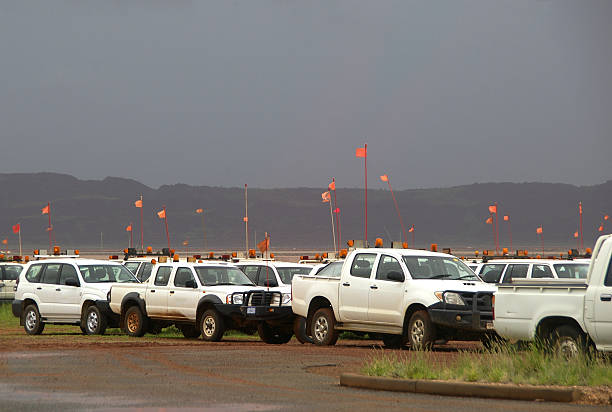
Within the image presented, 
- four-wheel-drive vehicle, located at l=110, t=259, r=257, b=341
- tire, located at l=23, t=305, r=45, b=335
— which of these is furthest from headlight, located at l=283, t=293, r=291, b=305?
tire, located at l=23, t=305, r=45, b=335

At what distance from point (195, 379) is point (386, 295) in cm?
694

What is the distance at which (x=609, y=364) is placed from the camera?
49.3 ft

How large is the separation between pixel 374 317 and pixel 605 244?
24.5 feet

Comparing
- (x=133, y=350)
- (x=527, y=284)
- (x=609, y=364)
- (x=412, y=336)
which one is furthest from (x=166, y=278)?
(x=609, y=364)

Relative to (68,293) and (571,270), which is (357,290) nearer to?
(571,270)

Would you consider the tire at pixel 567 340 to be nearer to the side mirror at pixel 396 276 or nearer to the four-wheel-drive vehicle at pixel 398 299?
the four-wheel-drive vehicle at pixel 398 299

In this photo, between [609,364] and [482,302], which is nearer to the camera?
[609,364]

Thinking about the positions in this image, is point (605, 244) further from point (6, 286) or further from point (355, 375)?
point (6, 286)

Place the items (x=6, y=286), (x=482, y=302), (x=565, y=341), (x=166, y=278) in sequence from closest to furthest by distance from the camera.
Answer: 1. (x=565, y=341)
2. (x=482, y=302)
3. (x=166, y=278)
4. (x=6, y=286)

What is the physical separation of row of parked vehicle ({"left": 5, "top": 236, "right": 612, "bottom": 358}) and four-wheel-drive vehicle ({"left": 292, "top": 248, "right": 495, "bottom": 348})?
0.02 metres

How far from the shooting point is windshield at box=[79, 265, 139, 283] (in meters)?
→ 29.9

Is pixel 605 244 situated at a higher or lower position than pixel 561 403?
higher

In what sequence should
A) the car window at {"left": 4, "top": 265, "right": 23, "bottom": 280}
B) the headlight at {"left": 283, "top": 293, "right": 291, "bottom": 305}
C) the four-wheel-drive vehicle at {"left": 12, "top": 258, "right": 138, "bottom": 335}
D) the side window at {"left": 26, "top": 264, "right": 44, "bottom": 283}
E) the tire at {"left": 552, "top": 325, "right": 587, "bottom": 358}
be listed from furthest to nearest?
the car window at {"left": 4, "top": 265, "right": 23, "bottom": 280} → the side window at {"left": 26, "top": 264, "right": 44, "bottom": 283} → the four-wheel-drive vehicle at {"left": 12, "top": 258, "right": 138, "bottom": 335} → the headlight at {"left": 283, "top": 293, "right": 291, "bottom": 305} → the tire at {"left": 552, "top": 325, "right": 587, "bottom": 358}

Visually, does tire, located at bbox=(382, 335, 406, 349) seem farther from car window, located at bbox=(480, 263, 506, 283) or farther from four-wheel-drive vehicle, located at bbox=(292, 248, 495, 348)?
car window, located at bbox=(480, 263, 506, 283)
